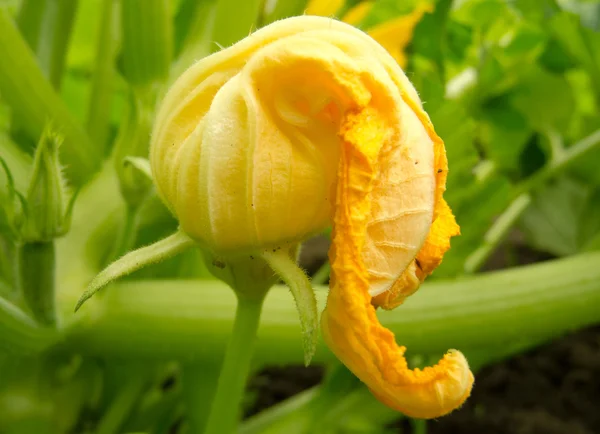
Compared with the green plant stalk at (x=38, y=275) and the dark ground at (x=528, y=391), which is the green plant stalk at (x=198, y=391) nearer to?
the green plant stalk at (x=38, y=275)

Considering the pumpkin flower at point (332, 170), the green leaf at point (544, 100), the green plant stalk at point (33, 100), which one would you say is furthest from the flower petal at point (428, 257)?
the green leaf at point (544, 100)

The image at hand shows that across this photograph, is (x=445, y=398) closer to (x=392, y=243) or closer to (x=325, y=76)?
(x=392, y=243)

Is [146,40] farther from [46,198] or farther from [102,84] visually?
[46,198]

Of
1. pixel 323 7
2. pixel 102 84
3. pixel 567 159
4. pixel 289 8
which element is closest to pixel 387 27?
pixel 323 7

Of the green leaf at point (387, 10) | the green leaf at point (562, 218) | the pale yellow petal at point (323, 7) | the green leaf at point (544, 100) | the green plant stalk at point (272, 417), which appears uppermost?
the pale yellow petal at point (323, 7)

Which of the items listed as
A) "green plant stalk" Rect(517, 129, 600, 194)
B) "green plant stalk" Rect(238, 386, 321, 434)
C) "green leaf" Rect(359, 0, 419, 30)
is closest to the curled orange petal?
"green plant stalk" Rect(238, 386, 321, 434)

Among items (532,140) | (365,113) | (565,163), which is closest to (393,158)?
(365,113)
